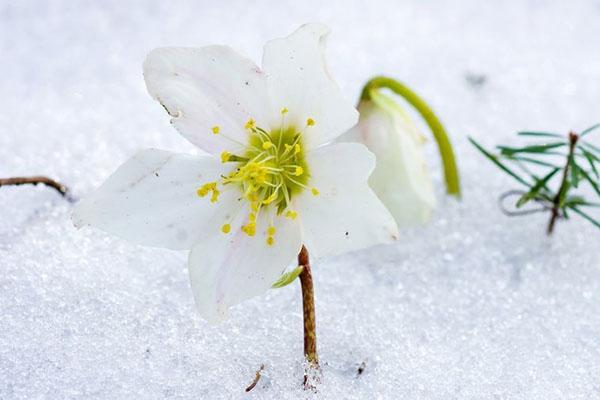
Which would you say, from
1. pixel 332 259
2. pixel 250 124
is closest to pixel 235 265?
pixel 250 124

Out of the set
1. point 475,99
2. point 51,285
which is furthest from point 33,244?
point 475,99

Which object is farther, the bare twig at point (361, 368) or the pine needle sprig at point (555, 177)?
the pine needle sprig at point (555, 177)

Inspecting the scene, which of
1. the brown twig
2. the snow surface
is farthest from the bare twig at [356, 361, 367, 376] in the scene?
the brown twig

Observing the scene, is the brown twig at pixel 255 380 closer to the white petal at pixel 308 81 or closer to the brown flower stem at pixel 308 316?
the brown flower stem at pixel 308 316

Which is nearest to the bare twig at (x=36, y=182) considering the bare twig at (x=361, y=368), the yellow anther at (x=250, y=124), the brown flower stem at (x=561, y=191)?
the yellow anther at (x=250, y=124)

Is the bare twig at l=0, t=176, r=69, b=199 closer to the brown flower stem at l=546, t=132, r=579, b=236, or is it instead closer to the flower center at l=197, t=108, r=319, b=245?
the flower center at l=197, t=108, r=319, b=245

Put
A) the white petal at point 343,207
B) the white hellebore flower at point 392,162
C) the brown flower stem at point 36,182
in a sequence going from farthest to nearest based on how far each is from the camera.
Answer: the white hellebore flower at point 392,162, the brown flower stem at point 36,182, the white petal at point 343,207

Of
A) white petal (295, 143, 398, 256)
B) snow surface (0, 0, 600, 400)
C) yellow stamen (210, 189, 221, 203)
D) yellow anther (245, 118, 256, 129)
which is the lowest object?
snow surface (0, 0, 600, 400)
